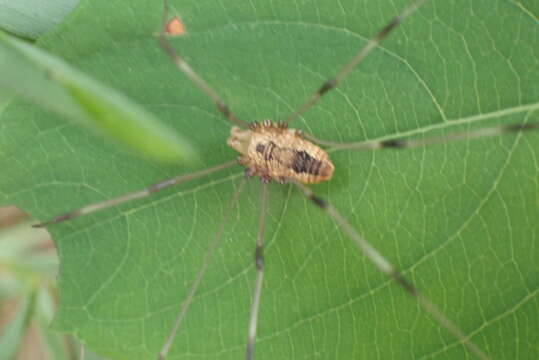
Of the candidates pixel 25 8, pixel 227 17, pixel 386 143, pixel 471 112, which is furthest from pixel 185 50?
pixel 471 112

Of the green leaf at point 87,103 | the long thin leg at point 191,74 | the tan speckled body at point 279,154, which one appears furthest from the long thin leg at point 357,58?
the green leaf at point 87,103

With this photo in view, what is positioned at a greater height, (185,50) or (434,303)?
(185,50)

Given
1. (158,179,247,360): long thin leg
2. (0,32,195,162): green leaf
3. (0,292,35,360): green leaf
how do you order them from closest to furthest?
(0,32,195,162): green leaf
(158,179,247,360): long thin leg
(0,292,35,360): green leaf

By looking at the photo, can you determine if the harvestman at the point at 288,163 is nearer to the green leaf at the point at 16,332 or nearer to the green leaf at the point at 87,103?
the green leaf at the point at 87,103

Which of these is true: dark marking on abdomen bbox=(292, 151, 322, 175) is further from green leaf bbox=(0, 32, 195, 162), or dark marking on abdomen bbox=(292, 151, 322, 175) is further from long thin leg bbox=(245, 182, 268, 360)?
green leaf bbox=(0, 32, 195, 162)

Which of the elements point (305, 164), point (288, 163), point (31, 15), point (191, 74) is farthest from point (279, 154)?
point (31, 15)

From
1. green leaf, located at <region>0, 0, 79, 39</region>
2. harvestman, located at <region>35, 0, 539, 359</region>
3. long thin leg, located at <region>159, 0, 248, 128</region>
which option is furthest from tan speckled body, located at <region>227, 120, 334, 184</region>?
green leaf, located at <region>0, 0, 79, 39</region>

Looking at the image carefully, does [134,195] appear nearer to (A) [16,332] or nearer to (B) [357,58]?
(B) [357,58]

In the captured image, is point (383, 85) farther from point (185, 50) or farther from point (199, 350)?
point (199, 350)
